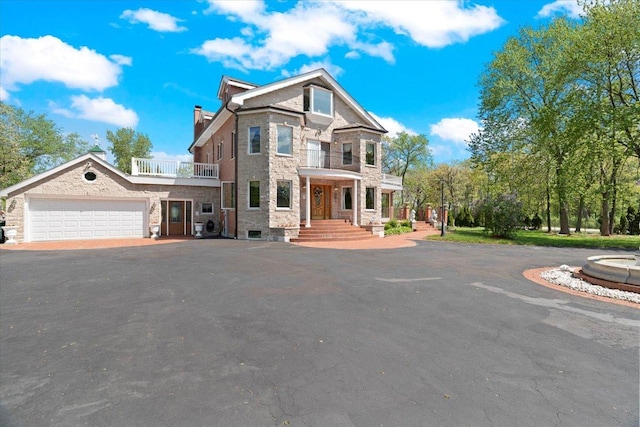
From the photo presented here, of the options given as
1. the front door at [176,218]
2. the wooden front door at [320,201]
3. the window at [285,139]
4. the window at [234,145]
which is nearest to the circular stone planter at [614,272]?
the window at [285,139]

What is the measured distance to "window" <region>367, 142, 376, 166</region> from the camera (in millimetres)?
21469

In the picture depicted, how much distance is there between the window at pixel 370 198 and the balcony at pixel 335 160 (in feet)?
6.05

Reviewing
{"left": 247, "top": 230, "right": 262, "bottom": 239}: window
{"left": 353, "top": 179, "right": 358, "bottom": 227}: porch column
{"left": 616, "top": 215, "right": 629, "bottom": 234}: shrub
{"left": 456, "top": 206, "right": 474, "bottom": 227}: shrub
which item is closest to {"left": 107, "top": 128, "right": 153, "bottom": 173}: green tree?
{"left": 247, "top": 230, "right": 262, "bottom": 239}: window

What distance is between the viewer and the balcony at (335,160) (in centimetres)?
2058

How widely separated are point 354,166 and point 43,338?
18.3 metres

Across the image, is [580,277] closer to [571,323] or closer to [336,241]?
[571,323]

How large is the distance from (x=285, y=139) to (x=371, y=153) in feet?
21.2

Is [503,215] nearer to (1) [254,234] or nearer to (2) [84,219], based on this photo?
(1) [254,234]

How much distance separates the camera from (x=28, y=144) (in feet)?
104

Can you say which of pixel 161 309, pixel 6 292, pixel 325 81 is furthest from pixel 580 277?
pixel 325 81

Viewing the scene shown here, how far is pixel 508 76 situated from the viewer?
959 inches

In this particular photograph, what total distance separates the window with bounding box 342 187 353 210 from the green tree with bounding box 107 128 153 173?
127 ft

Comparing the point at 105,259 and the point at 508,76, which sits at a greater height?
the point at 508,76

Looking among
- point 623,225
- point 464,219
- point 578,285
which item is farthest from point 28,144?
point 623,225
